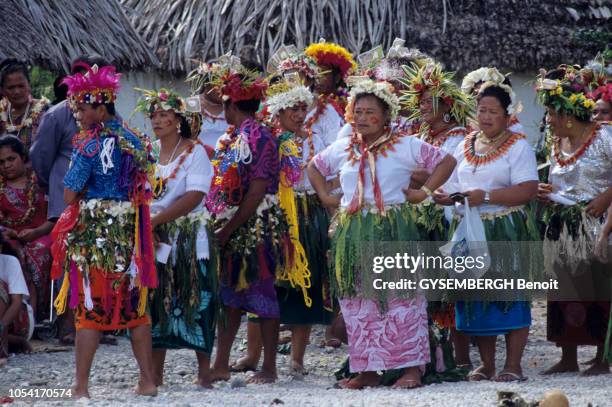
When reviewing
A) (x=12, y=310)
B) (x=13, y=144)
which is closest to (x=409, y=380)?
(x=12, y=310)

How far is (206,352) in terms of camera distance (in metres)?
7.64

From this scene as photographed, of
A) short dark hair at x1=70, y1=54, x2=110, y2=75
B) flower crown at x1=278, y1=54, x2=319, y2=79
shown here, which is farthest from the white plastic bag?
short dark hair at x1=70, y1=54, x2=110, y2=75

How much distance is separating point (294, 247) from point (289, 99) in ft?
3.66

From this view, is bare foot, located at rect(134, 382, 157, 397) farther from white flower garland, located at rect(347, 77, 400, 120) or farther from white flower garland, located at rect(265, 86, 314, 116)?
white flower garland, located at rect(265, 86, 314, 116)

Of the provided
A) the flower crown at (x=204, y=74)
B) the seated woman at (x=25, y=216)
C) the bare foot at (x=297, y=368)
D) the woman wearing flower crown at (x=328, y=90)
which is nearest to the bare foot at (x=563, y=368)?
the bare foot at (x=297, y=368)

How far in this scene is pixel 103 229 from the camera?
6.94 m

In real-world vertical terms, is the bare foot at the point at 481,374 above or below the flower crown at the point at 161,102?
below

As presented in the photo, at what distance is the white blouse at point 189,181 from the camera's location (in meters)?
7.50

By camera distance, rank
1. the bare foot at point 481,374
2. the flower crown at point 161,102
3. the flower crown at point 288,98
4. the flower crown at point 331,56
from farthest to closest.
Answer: the flower crown at point 331,56 → the flower crown at point 288,98 → the bare foot at point 481,374 → the flower crown at point 161,102

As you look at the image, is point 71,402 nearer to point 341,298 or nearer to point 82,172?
point 82,172

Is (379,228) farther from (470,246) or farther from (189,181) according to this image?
(189,181)

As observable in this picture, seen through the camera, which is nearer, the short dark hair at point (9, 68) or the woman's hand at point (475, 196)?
the woman's hand at point (475, 196)

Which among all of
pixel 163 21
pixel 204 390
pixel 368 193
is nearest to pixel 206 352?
pixel 204 390

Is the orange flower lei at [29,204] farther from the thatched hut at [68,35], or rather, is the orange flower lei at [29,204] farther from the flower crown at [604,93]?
the flower crown at [604,93]
